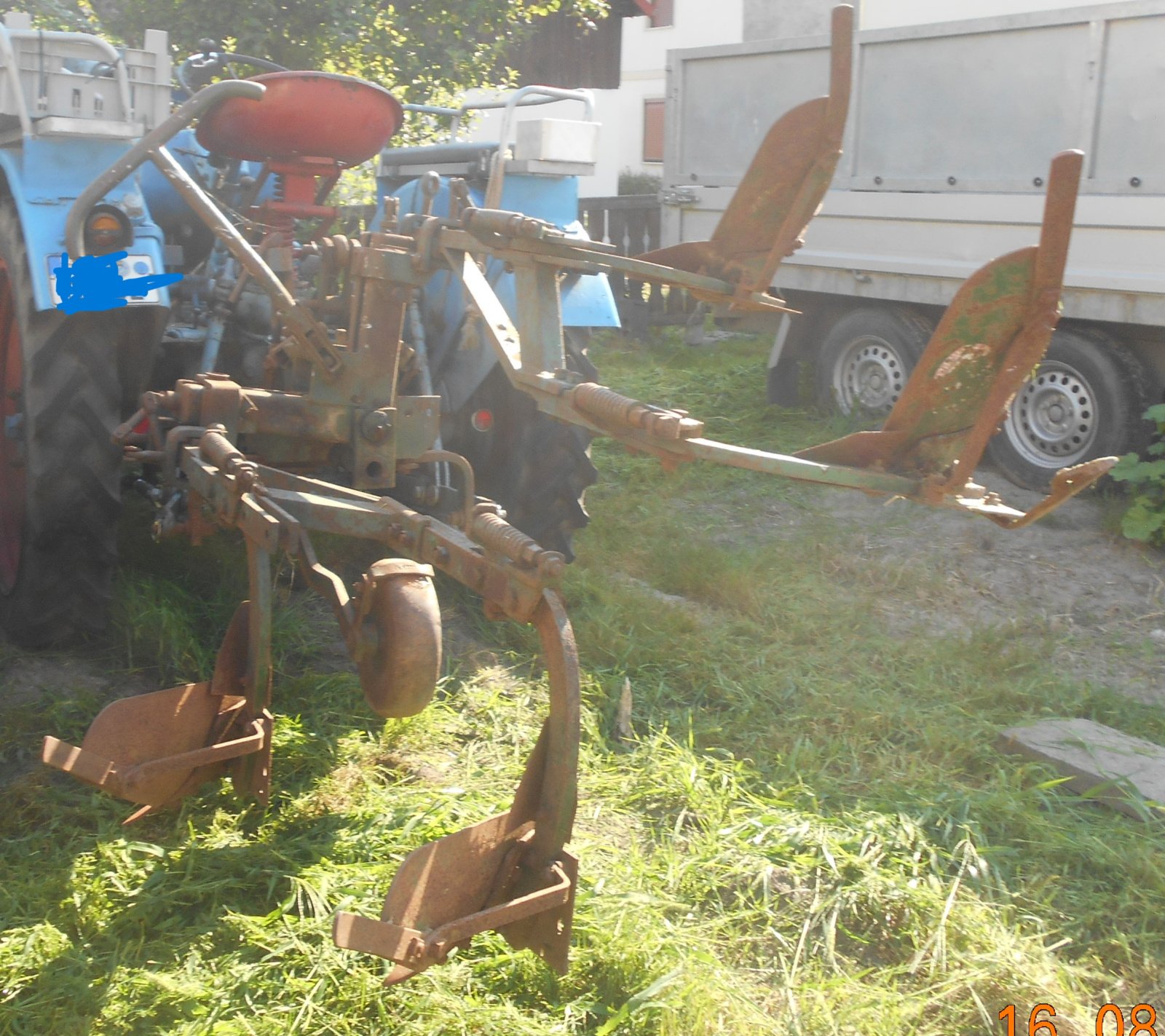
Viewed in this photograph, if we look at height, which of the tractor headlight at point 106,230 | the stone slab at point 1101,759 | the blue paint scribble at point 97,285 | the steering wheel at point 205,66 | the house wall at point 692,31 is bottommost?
the stone slab at point 1101,759

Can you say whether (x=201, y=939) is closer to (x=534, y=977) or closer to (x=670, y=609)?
(x=534, y=977)

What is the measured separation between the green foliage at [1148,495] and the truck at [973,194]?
24cm

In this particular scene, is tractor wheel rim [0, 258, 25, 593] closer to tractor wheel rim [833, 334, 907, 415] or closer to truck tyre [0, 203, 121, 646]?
truck tyre [0, 203, 121, 646]

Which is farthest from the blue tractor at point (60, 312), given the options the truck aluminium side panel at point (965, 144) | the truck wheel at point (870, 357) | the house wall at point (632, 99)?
the house wall at point (632, 99)

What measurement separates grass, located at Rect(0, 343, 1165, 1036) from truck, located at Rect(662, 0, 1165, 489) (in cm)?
181

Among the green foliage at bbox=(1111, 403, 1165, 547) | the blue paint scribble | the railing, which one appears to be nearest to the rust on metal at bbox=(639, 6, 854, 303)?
the blue paint scribble

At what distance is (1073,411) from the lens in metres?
5.62

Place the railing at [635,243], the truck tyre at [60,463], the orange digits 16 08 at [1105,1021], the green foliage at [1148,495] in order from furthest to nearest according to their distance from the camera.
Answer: the railing at [635,243]
the green foliage at [1148,495]
the truck tyre at [60,463]
the orange digits 16 08 at [1105,1021]

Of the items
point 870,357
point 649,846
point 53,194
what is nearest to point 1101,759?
point 649,846

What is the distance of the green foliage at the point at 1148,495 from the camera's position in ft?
16.5

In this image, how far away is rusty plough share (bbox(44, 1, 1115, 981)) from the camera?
2150mm

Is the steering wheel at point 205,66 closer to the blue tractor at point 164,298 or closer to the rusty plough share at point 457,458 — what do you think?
the blue tractor at point 164,298

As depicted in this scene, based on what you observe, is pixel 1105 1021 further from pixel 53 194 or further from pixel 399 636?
pixel 53 194

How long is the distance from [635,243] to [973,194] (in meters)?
5.23
